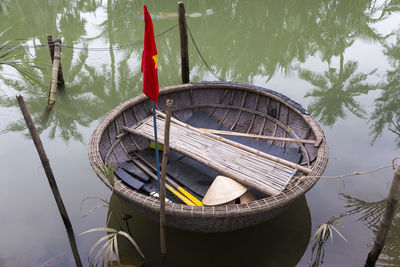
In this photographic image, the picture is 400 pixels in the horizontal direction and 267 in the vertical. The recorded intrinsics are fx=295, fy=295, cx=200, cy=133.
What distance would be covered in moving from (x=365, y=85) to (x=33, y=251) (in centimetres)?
623

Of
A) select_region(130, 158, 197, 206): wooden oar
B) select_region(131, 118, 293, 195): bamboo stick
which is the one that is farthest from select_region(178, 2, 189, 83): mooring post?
select_region(130, 158, 197, 206): wooden oar

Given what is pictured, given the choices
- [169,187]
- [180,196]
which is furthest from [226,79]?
[180,196]

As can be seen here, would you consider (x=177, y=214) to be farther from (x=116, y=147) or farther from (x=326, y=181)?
(x=326, y=181)

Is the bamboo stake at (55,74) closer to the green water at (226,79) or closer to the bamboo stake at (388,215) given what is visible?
the green water at (226,79)

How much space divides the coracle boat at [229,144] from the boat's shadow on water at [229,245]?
15.7 inches

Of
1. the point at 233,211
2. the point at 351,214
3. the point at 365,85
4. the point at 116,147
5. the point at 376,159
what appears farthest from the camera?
the point at 365,85

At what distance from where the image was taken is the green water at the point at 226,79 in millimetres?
3215

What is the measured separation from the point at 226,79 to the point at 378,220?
3.97 meters

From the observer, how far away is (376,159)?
169 inches

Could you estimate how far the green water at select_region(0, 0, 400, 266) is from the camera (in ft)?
10.5

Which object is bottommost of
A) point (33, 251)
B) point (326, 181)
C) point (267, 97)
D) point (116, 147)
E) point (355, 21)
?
point (33, 251)

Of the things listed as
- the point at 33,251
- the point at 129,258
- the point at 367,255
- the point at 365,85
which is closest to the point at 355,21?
the point at 365,85

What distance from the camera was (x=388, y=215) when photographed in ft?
8.20

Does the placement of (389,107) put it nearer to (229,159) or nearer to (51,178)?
(229,159)
